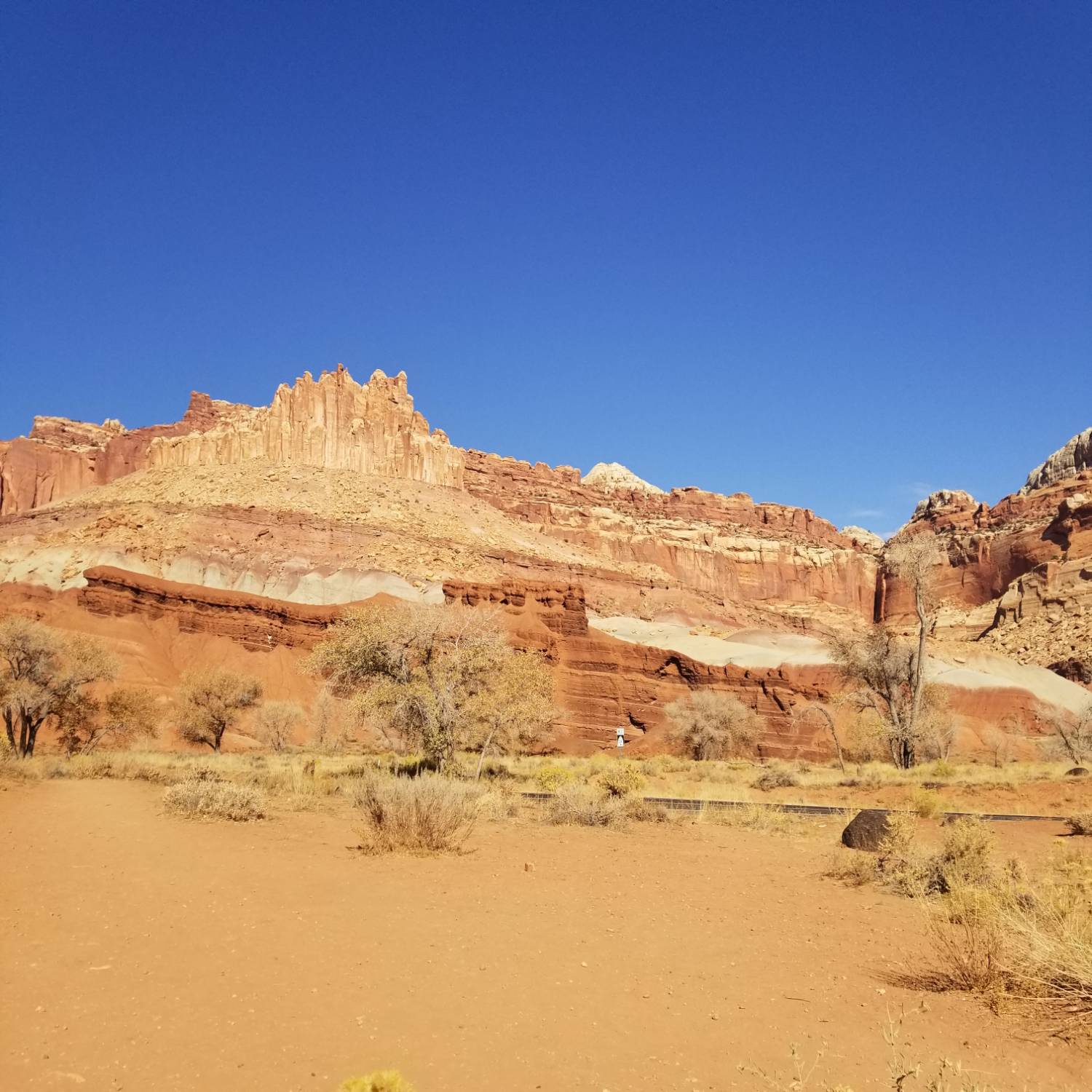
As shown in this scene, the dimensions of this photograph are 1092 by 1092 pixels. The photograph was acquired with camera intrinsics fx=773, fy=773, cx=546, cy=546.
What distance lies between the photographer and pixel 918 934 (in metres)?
7.20

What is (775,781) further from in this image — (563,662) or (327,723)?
(563,662)

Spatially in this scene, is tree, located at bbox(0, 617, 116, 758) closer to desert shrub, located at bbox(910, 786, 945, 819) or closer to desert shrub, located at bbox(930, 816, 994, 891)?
desert shrub, located at bbox(910, 786, 945, 819)

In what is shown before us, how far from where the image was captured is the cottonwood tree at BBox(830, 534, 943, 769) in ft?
82.3

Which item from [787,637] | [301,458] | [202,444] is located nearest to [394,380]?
[301,458]

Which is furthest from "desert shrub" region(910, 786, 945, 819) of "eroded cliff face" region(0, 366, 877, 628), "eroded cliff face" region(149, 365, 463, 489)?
"eroded cliff face" region(149, 365, 463, 489)

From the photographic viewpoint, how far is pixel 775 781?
22.8 metres

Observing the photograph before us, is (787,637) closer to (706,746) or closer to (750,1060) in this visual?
(706,746)

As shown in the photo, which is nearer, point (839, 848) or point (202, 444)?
point (839, 848)

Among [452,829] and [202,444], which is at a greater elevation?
[202,444]

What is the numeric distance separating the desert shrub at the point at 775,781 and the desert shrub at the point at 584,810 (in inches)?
369

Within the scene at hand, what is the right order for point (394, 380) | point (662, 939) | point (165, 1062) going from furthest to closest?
point (394, 380) → point (662, 939) → point (165, 1062)

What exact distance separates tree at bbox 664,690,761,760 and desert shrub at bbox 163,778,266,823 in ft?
91.0

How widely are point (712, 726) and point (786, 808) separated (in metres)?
20.7

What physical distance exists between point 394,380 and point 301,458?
19.0m
